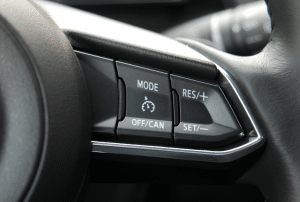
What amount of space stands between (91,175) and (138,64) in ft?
0.59

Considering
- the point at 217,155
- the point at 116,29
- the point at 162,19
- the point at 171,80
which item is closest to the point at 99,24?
the point at 116,29

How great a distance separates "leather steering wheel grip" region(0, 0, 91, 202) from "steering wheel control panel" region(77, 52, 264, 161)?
0.10 m

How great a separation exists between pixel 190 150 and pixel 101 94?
0.16 meters

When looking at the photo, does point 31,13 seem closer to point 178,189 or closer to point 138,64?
point 138,64

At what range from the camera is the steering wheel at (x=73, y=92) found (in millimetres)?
385

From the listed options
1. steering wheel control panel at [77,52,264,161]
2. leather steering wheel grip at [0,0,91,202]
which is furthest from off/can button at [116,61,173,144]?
leather steering wheel grip at [0,0,91,202]

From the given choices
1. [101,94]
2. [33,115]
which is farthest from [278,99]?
[33,115]

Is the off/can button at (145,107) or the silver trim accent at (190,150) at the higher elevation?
the off/can button at (145,107)

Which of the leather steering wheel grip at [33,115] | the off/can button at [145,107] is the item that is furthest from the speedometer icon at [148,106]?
the leather steering wheel grip at [33,115]

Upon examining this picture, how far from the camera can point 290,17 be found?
57cm

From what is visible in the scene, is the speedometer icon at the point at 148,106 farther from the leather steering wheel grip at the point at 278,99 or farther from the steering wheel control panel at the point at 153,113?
the leather steering wheel grip at the point at 278,99

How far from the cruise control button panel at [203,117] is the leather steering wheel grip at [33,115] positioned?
195 mm

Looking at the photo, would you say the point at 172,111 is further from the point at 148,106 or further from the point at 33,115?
the point at 33,115

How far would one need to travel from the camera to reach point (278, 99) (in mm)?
577
